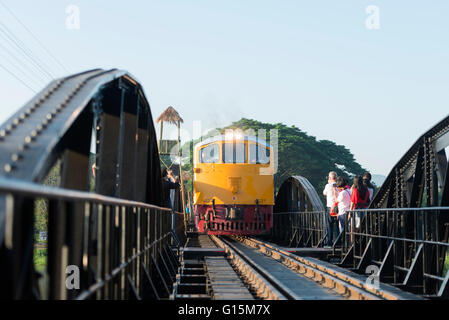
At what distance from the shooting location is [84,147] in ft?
19.3

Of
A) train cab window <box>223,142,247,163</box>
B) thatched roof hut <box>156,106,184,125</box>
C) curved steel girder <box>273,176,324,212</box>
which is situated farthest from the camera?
thatched roof hut <box>156,106,184,125</box>

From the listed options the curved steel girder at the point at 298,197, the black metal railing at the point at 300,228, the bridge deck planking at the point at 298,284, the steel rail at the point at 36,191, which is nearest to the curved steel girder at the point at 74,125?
the steel rail at the point at 36,191

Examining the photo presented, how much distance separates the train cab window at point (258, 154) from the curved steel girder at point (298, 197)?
1038 mm

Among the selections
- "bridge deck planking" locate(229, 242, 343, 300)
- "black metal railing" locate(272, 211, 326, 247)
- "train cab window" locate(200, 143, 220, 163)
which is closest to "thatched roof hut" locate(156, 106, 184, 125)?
"black metal railing" locate(272, 211, 326, 247)

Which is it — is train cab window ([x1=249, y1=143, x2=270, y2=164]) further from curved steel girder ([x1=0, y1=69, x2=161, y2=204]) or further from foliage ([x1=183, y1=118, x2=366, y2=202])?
foliage ([x1=183, y1=118, x2=366, y2=202])

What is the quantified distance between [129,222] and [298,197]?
14.3 metres

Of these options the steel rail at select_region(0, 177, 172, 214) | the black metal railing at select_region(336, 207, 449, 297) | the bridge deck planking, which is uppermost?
the steel rail at select_region(0, 177, 172, 214)

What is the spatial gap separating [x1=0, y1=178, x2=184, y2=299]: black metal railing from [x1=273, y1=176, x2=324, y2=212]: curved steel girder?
11263 mm

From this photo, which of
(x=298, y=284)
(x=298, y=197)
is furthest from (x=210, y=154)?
(x=298, y=284)

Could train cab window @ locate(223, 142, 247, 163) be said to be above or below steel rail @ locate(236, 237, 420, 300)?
above

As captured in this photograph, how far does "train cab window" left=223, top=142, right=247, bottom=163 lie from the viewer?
20.9 m

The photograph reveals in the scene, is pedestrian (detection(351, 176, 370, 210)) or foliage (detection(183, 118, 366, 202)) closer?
pedestrian (detection(351, 176, 370, 210))

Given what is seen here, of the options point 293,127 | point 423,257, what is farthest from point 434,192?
point 293,127
